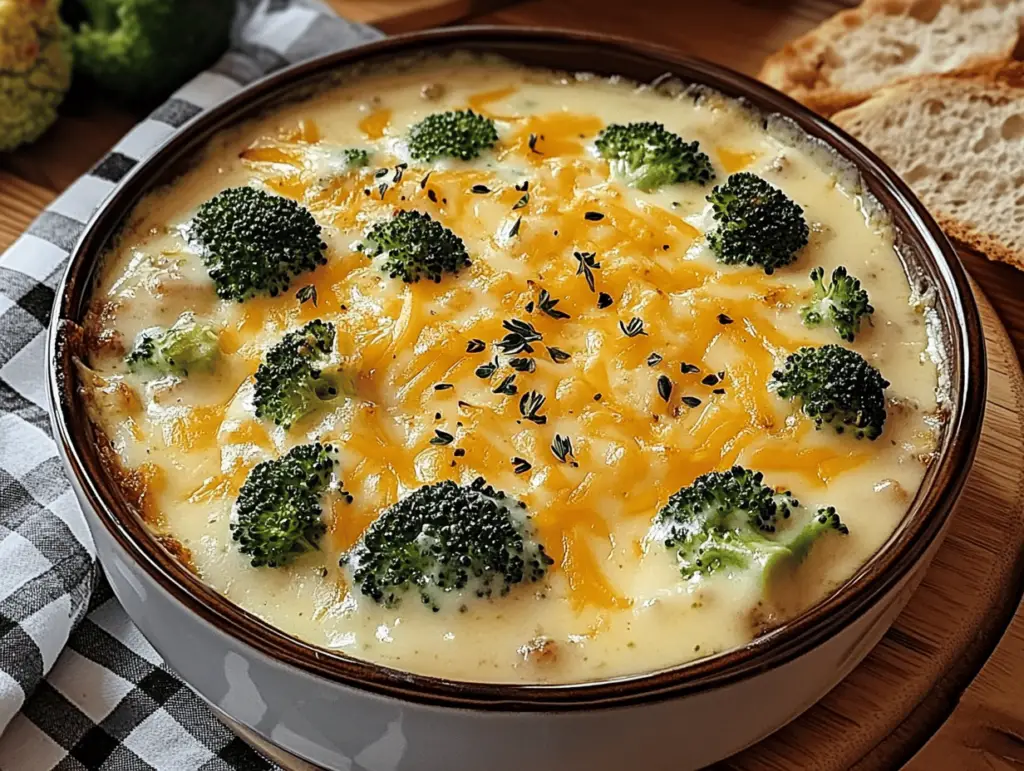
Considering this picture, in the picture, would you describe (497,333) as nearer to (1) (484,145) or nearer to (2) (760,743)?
→ (1) (484,145)

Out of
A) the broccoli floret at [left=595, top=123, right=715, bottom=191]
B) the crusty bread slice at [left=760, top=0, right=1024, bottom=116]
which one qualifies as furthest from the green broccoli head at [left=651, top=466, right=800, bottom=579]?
the crusty bread slice at [left=760, top=0, right=1024, bottom=116]

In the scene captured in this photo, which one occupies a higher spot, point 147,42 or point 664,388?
point 664,388

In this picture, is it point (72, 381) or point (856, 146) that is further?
point (856, 146)

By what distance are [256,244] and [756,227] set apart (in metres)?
1.12

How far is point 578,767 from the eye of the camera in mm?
2129

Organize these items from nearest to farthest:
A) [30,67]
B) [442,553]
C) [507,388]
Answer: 1. [442,553]
2. [507,388]
3. [30,67]

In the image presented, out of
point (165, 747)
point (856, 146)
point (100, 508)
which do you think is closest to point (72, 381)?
point (100, 508)

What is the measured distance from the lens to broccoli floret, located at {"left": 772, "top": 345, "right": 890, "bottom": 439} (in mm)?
2457

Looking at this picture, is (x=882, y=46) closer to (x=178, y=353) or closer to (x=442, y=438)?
(x=442, y=438)

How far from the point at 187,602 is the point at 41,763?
713 millimetres

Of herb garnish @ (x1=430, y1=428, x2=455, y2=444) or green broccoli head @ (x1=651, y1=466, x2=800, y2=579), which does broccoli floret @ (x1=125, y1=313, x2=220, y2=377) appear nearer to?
herb garnish @ (x1=430, y1=428, x2=455, y2=444)

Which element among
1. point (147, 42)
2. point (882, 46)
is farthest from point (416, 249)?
point (882, 46)

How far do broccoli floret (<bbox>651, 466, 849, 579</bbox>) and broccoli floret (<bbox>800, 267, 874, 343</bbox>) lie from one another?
0.49 meters

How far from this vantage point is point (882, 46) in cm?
393
